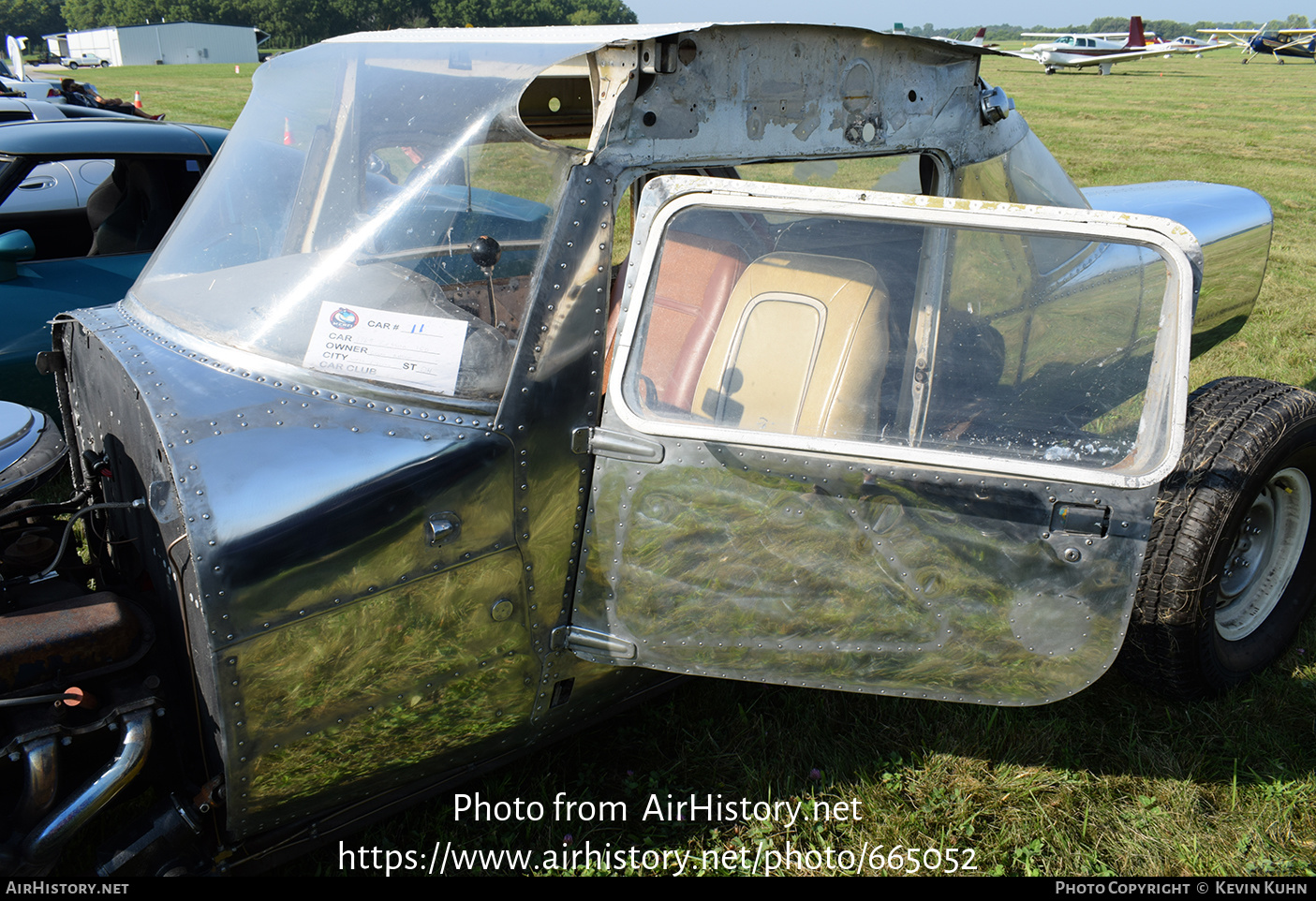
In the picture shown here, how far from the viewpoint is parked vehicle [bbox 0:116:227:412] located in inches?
175

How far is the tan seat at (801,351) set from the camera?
2104 millimetres

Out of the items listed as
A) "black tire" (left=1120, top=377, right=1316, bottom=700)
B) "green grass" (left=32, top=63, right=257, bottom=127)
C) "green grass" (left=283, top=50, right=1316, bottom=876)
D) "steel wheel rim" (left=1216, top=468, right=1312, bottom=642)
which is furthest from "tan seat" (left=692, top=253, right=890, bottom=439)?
"green grass" (left=32, top=63, right=257, bottom=127)

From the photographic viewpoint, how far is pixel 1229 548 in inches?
103

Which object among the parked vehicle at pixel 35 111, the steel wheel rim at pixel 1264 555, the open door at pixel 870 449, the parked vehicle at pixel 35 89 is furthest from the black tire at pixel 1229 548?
the parked vehicle at pixel 35 89

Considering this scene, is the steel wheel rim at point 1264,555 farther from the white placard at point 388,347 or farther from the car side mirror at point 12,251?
the car side mirror at point 12,251

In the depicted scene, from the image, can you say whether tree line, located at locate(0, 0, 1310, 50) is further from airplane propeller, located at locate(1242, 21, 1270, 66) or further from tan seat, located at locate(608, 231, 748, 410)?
tan seat, located at locate(608, 231, 748, 410)

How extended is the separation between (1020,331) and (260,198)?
86.3 inches

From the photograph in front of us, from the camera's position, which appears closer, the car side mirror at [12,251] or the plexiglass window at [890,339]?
the plexiglass window at [890,339]

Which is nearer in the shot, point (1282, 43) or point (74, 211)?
point (74, 211)

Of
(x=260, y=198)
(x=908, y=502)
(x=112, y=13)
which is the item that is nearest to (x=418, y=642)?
(x=908, y=502)

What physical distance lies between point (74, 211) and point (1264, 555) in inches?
268

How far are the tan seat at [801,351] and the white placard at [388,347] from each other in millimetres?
598

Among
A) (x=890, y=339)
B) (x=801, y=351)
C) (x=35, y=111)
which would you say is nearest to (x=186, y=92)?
(x=35, y=111)

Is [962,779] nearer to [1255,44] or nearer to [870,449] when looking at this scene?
[870,449]
